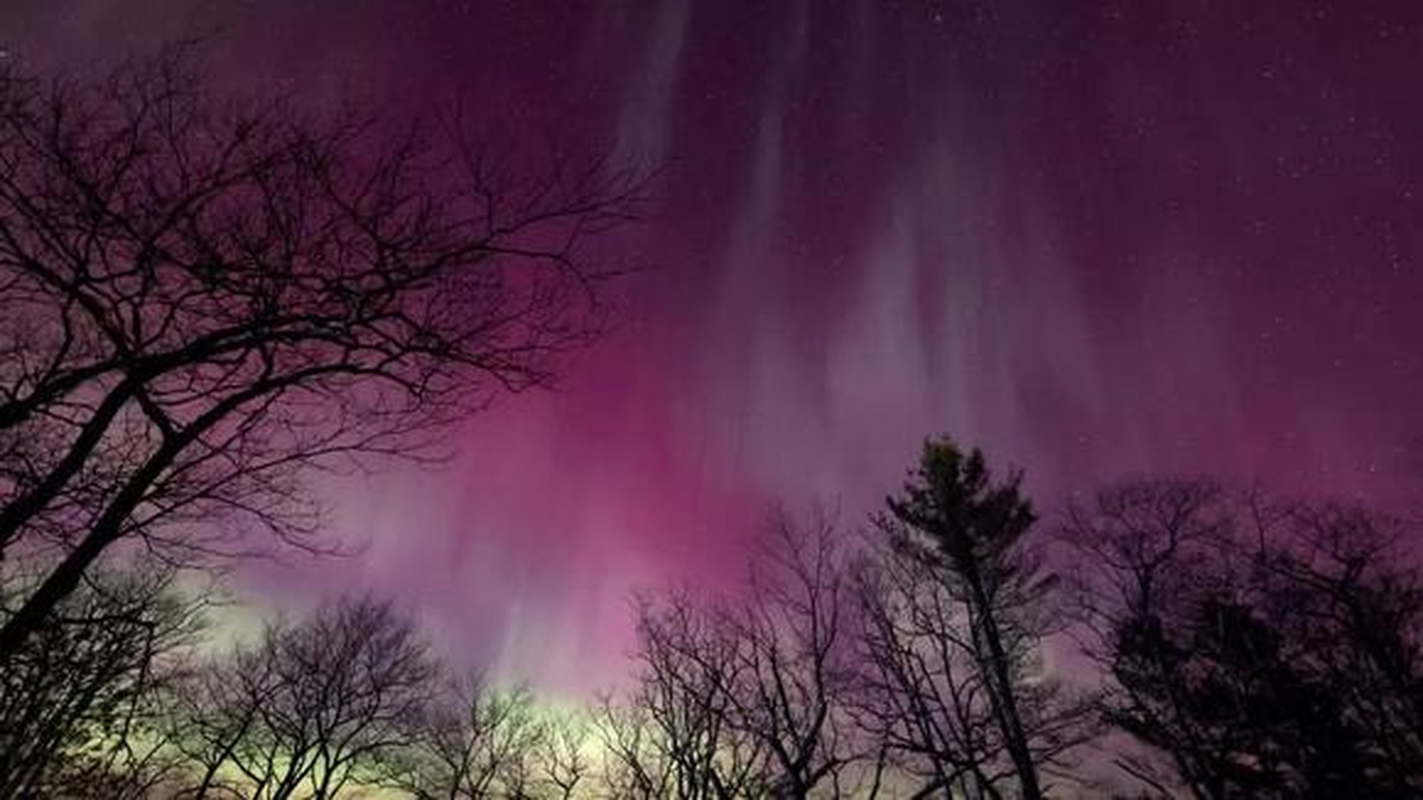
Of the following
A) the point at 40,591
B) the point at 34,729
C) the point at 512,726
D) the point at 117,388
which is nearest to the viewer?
the point at 40,591

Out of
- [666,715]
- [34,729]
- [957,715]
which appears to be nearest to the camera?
[957,715]

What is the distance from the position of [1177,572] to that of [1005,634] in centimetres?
699

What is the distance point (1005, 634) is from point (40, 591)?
1966 centimetres

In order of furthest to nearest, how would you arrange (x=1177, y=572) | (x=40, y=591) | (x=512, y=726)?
(x=512, y=726) < (x=1177, y=572) < (x=40, y=591)

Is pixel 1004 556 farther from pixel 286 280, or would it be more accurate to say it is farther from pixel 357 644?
pixel 357 644

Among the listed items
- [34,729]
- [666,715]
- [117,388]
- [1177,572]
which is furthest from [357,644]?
[1177,572]

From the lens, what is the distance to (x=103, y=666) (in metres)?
4.86

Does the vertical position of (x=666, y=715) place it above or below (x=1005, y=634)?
below

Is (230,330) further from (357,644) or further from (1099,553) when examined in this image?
(357,644)

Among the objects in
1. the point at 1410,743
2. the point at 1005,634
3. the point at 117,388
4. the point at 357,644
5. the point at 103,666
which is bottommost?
the point at 103,666

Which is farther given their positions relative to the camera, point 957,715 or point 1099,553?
point 1099,553

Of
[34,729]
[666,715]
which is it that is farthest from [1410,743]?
[34,729]

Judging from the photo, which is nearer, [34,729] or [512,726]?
[34,729]

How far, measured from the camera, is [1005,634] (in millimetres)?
18250
